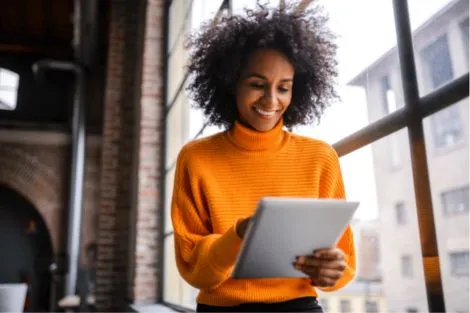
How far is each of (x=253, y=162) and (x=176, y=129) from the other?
2769mm

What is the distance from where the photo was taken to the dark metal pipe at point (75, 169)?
7.95 meters

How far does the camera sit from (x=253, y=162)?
1.08 meters

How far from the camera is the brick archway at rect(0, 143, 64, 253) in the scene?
8688 mm

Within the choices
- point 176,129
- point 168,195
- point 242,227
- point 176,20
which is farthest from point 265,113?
point 176,20

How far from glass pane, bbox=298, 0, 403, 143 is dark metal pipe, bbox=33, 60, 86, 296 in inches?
278

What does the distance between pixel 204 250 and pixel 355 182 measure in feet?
2.23

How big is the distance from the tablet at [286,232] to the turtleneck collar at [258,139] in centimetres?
27

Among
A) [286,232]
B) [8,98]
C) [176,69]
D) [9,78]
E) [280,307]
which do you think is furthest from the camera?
[9,78]

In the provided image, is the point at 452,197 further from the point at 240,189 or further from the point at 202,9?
the point at 202,9

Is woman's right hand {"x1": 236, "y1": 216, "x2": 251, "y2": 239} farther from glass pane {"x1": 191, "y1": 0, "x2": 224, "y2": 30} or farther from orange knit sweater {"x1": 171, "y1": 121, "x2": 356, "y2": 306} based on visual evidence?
glass pane {"x1": 191, "y1": 0, "x2": 224, "y2": 30}

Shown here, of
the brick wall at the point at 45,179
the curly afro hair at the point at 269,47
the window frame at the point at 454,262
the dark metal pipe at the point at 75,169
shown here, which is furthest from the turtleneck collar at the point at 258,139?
the brick wall at the point at 45,179

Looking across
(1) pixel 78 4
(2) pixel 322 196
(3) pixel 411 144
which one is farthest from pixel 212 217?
(1) pixel 78 4

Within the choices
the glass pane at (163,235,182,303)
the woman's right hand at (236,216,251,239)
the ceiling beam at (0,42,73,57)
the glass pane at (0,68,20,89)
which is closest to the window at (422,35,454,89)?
the woman's right hand at (236,216,251,239)

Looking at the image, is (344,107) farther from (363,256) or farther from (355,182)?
(363,256)
